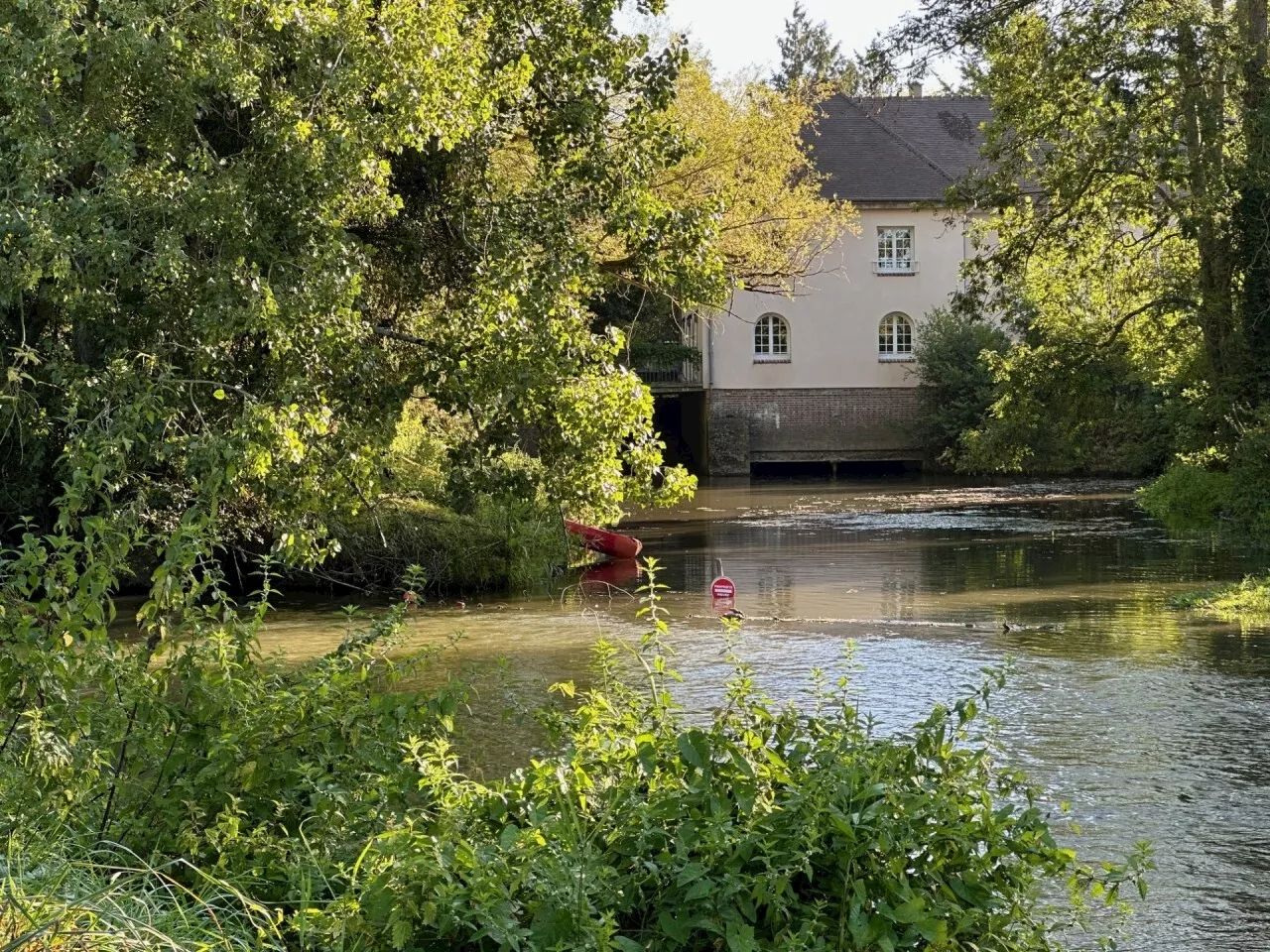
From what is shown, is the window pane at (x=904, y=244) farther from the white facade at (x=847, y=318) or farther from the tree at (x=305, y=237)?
the tree at (x=305, y=237)

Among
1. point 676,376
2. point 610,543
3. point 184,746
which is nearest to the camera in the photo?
point 184,746

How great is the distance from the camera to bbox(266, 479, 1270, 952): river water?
762cm

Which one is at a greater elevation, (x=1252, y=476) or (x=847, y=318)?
(x=847, y=318)

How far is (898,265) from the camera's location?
140 feet

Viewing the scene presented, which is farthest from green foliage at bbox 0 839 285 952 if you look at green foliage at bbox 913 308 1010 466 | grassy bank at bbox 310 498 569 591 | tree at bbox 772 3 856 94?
tree at bbox 772 3 856 94

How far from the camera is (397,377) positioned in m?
12.6

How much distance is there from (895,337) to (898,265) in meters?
2.08

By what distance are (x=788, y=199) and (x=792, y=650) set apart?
1657 cm

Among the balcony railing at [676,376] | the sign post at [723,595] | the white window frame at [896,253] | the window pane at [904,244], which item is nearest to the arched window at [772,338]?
the balcony railing at [676,376]

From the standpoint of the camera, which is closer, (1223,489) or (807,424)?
(1223,489)

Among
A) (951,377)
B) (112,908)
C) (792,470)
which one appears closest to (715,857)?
(112,908)

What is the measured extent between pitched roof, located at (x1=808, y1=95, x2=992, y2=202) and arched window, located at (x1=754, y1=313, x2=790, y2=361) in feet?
13.1

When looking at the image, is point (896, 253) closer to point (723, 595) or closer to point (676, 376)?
point (676, 376)

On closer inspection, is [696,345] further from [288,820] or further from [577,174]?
[288,820]
